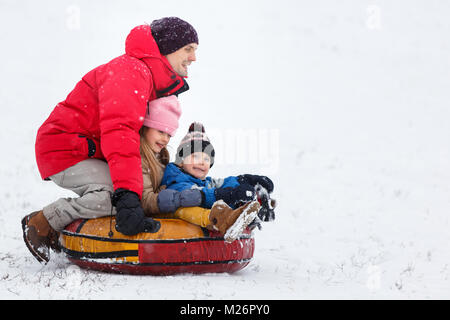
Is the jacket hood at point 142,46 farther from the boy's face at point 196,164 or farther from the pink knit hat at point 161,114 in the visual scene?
the boy's face at point 196,164

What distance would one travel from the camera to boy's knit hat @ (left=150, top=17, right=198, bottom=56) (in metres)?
4.58

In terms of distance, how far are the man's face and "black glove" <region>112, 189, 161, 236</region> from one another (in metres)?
1.44

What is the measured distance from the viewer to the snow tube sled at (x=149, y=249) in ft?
13.3

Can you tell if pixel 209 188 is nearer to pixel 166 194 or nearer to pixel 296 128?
pixel 166 194

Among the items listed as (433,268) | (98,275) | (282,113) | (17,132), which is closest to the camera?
(98,275)

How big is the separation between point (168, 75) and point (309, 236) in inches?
143

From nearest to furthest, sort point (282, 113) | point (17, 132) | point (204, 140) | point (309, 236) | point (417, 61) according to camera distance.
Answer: point (204, 140) < point (309, 236) < point (17, 132) < point (282, 113) < point (417, 61)

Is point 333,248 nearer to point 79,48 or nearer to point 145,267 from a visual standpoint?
point 145,267

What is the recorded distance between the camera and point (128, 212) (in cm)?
386

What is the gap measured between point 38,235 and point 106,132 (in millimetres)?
1183

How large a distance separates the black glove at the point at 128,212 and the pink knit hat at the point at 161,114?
0.91m

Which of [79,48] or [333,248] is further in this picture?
[79,48]

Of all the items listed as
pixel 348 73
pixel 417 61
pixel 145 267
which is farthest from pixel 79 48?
pixel 145 267

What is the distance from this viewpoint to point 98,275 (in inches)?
153
